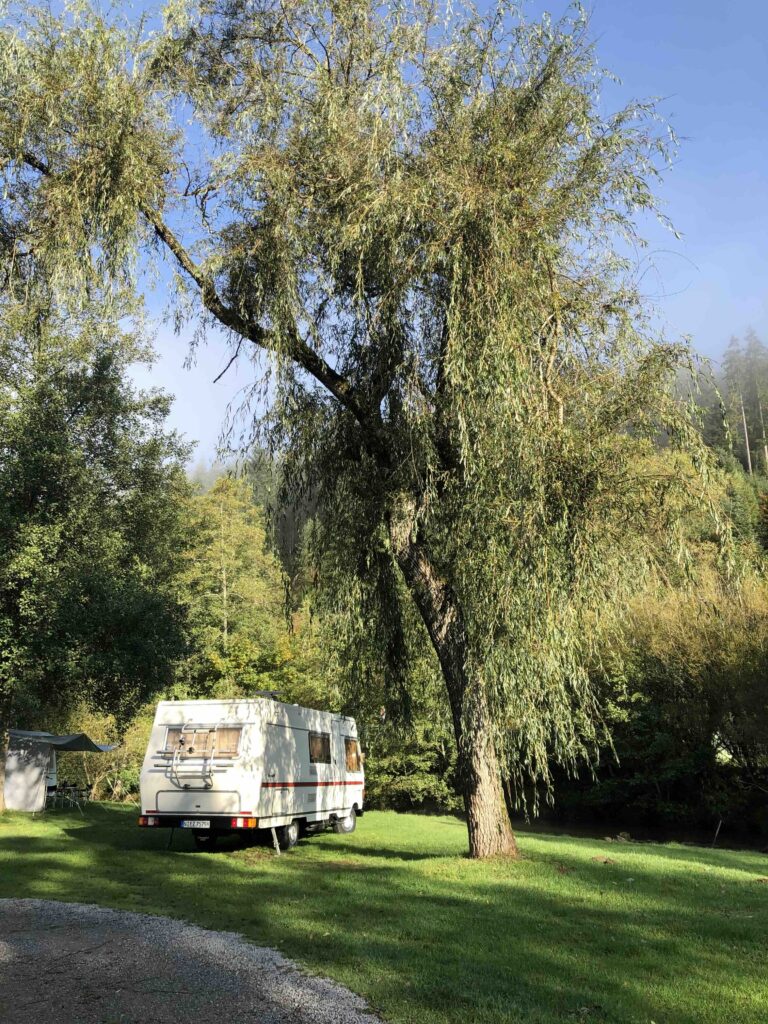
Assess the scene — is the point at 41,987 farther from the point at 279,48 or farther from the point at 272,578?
the point at 272,578

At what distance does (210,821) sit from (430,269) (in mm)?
8581

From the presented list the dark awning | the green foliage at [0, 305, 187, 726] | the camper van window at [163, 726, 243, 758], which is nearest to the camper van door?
the camper van window at [163, 726, 243, 758]

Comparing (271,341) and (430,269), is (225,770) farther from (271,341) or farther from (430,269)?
(430,269)

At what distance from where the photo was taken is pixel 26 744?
825 inches

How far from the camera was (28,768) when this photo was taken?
20.9 m

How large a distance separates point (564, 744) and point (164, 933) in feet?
14.0

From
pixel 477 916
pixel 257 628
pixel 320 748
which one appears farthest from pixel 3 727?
pixel 257 628

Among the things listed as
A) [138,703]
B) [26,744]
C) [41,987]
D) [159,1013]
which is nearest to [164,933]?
[41,987]

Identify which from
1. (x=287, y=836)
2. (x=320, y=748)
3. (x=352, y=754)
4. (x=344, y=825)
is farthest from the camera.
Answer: (x=352, y=754)

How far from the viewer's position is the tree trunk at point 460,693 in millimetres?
9273

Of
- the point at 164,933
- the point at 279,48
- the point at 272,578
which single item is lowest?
the point at 164,933

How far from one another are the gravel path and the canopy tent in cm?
1571

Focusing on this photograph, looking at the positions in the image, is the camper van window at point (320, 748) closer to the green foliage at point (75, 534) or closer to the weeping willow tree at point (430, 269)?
the green foliage at point (75, 534)

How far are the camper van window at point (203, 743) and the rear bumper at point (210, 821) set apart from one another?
0.88 meters
